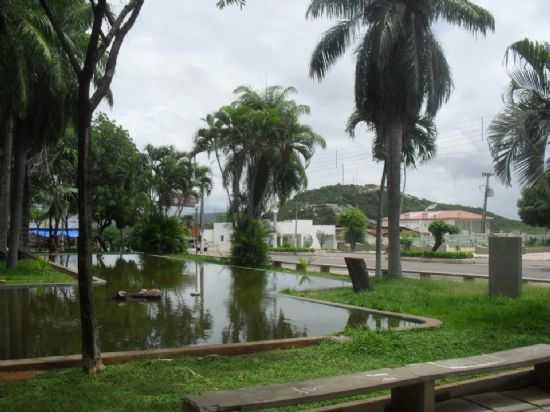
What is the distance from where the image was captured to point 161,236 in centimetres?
3684

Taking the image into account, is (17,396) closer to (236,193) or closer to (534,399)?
(534,399)

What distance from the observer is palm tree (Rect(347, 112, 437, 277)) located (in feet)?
62.3

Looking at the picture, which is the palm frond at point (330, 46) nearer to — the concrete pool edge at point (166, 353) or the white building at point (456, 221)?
the concrete pool edge at point (166, 353)

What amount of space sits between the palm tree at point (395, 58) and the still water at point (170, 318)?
16.7ft

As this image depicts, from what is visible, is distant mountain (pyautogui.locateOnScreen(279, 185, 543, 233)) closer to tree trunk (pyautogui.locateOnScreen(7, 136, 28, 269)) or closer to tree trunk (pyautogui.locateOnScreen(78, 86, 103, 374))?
tree trunk (pyautogui.locateOnScreen(7, 136, 28, 269))

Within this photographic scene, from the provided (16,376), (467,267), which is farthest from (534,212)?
(16,376)

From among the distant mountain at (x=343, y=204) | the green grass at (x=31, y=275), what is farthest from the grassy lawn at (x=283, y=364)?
the distant mountain at (x=343, y=204)

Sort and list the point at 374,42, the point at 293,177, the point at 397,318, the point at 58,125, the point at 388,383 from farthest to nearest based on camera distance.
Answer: the point at 293,177 < the point at 58,125 < the point at 374,42 < the point at 397,318 < the point at 388,383

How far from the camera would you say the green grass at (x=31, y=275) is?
54.3 ft

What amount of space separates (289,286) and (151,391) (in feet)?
38.8

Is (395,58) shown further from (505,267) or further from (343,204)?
(343,204)

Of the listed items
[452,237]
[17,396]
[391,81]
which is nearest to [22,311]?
[17,396]

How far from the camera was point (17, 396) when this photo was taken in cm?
531

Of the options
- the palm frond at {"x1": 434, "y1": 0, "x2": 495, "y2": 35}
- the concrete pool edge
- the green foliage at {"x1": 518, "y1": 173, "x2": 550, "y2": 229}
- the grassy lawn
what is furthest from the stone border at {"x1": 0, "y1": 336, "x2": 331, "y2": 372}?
the green foliage at {"x1": 518, "y1": 173, "x2": 550, "y2": 229}
